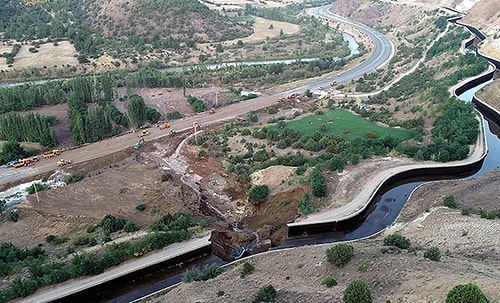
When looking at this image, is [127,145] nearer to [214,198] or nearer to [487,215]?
[214,198]

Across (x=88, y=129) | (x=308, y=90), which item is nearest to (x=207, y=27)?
(x=308, y=90)

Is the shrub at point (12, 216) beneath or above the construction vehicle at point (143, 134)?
above

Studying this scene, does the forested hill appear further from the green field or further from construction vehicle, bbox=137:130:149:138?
the green field

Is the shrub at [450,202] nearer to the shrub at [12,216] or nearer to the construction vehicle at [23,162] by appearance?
the shrub at [12,216]

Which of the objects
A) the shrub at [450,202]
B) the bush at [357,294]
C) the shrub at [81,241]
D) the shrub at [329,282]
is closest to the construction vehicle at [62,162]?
the shrub at [81,241]

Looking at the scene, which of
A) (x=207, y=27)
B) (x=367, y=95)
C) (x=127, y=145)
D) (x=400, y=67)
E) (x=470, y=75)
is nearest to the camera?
(x=127, y=145)

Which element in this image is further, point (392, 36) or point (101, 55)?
point (392, 36)

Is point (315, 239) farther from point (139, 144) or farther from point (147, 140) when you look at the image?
point (147, 140)
